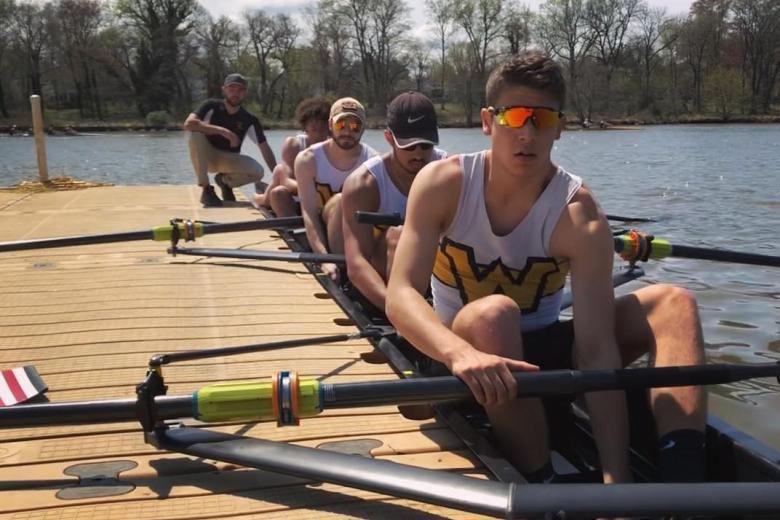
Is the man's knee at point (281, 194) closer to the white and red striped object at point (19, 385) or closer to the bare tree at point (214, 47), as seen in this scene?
the white and red striped object at point (19, 385)

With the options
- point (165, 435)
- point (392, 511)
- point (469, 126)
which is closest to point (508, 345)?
point (392, 511)

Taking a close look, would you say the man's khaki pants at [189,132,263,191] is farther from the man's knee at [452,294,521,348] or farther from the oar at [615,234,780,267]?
the man's knee at [452,294,521,348]

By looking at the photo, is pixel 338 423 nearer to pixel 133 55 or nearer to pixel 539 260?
pixel 539 260

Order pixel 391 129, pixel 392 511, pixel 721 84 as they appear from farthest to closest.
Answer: pixel 721 84 → pixel 391 129 → pixel 392 511

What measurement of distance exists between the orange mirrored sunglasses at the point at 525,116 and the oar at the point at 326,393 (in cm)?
78

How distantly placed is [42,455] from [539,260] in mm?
1795

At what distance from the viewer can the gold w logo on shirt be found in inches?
101

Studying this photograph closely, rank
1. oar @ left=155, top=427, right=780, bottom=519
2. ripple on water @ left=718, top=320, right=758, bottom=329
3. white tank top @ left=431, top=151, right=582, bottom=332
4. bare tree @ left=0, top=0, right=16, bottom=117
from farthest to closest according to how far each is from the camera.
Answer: bare tree @ left=0, top=0, right=16, bottom=117 < ripple on water @ left=718, top=320, right=758, bottom=329 < white tank top @ left=431, top=151, right=582, bottom=332 < oar @ left=155, top=427, right=780, bottom=519

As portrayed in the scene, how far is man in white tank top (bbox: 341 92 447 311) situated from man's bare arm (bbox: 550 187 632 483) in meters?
1.39

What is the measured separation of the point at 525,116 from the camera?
2.39 metres

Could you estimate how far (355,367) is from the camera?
3564 mm

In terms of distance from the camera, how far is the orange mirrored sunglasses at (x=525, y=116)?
239cm

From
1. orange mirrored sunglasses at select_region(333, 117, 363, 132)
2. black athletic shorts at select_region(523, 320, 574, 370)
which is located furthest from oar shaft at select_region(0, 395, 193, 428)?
orange mirrored sunglasses at select_region(333, 117, 363, 132)

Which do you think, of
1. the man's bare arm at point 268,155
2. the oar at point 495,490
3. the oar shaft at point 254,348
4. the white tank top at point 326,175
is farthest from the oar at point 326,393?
the man's bare arm at point 268,155
